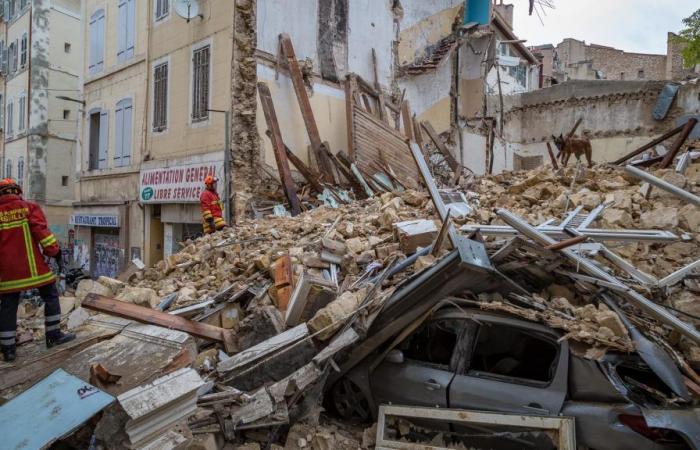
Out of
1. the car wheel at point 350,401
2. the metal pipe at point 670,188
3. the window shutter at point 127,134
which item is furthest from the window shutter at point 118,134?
the metal pipe at point 670,188

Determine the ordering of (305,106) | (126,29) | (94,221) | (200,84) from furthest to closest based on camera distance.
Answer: (94,221) → (126,29) → (200,84) → (305,106)

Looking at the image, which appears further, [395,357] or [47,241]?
[47,241]

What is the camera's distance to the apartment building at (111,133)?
47.5ft

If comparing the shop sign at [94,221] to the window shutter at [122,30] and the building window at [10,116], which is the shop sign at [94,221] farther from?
the building window at [10,116]

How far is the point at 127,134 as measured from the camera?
1493cm

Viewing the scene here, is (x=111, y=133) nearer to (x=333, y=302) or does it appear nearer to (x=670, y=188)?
(x=333, y=302)

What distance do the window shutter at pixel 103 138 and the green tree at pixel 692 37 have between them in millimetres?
20684

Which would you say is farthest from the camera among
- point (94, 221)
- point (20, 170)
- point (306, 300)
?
point (20, 170)

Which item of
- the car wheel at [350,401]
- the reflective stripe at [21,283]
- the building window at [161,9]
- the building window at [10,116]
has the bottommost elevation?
the car wheel at [350,401]

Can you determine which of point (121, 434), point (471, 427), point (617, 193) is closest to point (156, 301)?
point (121, 434)

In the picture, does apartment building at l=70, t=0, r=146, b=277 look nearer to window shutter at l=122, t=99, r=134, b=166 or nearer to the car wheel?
window shutter at l=122, t=99, r=134, b=166

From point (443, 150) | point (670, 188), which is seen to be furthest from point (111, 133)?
point (670, 188)

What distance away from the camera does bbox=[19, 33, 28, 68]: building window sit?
80.4ft

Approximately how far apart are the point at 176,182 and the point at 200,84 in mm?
2548
